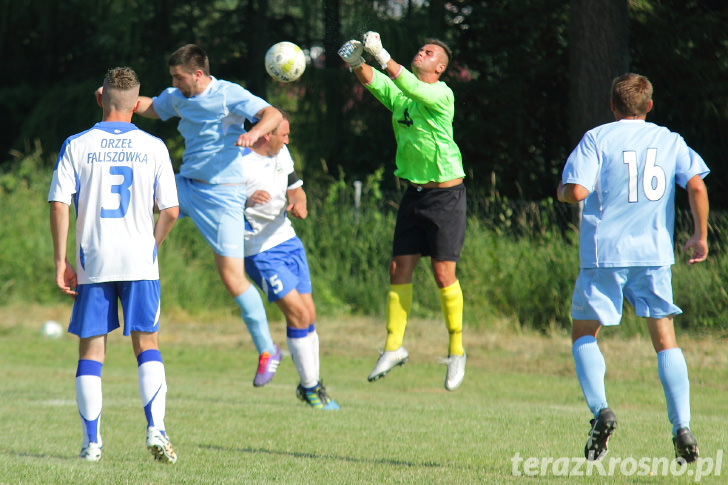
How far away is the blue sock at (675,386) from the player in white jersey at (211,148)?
10.9ft

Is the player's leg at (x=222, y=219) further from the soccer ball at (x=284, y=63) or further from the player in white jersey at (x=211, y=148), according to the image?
the soccer ball at (x=284, y=63)

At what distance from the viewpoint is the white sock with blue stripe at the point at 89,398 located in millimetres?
5016

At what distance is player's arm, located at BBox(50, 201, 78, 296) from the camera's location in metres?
4.81

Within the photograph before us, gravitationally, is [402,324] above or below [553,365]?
above

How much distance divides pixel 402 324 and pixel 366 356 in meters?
5.15

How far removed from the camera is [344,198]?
16.3 m

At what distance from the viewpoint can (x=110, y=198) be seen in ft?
16.1

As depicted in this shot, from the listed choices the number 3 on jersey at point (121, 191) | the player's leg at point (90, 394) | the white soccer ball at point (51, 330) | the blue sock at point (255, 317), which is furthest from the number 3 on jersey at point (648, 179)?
the white soccer ball at point (51, 330)

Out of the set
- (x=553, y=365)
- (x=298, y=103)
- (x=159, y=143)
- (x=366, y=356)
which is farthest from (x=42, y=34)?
(x=159, y=143)

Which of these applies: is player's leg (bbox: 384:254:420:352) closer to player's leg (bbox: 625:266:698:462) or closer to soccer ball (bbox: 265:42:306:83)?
soccer ball (bbox: 265:42:306:83)

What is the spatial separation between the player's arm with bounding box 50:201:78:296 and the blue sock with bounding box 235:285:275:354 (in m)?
2.60

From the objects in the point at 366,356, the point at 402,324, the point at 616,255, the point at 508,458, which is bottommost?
the point at 366,356

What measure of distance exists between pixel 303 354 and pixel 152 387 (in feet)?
7.66

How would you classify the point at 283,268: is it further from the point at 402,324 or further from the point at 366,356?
the point at 366,356
